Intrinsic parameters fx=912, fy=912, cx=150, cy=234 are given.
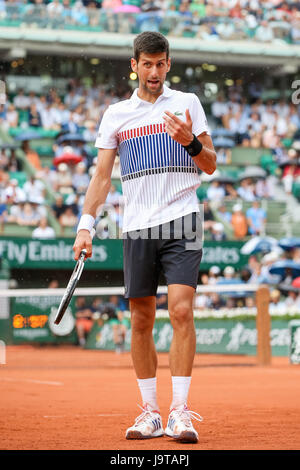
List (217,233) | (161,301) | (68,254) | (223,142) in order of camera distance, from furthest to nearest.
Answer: (223,142), (217,233), (68,254), (161,301)

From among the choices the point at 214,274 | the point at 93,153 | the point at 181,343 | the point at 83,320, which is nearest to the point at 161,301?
the point at 83,320

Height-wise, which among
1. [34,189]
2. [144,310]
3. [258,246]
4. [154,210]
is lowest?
[144,310]

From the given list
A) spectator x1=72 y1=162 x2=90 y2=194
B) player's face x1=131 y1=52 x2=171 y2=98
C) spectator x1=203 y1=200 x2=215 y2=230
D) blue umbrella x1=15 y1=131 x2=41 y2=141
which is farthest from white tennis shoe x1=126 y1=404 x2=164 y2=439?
blue umbrella x1=15 y1=131 x2=41 y2=141

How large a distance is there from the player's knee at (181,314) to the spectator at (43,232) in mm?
14849

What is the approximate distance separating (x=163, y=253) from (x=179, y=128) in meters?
0.81

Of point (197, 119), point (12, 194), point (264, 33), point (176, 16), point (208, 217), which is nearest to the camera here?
point (197, 119)

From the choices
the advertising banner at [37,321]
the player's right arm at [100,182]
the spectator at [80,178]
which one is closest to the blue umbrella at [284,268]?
the spectator at [80,178]

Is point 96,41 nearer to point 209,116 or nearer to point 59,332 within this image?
point 209,116

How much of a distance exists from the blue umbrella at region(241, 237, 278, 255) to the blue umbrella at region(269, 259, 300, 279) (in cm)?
69

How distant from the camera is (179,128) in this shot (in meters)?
5.02

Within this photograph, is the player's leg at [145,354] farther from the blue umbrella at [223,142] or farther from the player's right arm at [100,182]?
the blue umbrella at [223,142]

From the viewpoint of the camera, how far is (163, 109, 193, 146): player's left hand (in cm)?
502

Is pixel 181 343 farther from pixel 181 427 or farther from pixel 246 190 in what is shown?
pixel 246 190

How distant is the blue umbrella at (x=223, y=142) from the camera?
24.0 meters
